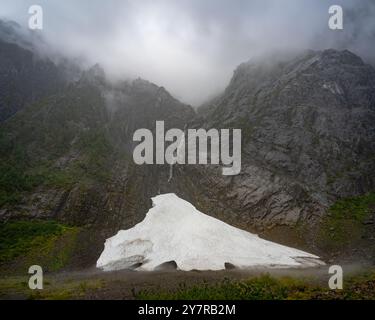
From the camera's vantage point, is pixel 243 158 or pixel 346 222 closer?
pixel 346 222

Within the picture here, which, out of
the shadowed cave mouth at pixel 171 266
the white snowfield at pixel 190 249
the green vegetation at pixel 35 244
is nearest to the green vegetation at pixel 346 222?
the white snowfield at pixel 190 249

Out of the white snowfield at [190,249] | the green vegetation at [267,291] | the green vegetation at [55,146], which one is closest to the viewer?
the green vegetation at [267,291]

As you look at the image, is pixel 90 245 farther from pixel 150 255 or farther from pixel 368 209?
pixel 368 209

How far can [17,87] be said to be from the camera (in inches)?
5064

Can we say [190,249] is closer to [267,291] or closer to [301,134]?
[267,291]

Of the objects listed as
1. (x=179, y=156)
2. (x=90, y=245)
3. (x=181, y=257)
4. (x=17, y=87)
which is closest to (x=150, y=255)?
(x=181, y=257)

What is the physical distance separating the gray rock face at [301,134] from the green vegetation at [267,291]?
38.3m

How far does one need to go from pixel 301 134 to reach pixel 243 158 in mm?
13018

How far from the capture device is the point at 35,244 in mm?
60312

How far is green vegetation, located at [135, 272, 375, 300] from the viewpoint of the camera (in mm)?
28500

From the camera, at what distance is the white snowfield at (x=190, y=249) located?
4681 centimetres

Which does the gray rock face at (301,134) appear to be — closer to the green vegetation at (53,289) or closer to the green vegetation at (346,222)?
the green vegetation at (346,222)

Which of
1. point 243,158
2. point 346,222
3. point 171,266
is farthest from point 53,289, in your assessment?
point 243,158

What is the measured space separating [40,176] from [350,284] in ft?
208
